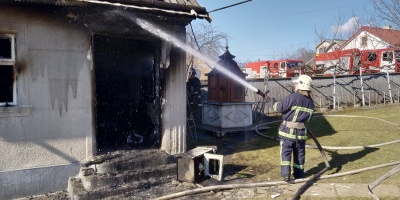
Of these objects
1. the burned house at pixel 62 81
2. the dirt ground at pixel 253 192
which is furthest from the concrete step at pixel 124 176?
the burned house at pixel 62 81

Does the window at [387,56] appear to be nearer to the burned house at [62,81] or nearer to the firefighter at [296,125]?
the firefighter at [296,125]

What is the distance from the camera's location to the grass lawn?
A: 6724mm

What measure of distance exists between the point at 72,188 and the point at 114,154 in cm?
122

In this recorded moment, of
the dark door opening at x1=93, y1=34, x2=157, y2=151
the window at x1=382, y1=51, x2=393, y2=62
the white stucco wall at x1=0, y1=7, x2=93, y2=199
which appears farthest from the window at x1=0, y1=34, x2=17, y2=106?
the window at x1=382, y1=51, x2=393, y2=62

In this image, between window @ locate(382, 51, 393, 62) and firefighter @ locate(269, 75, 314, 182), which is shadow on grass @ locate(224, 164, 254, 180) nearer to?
firefighter @ locate(269, 75, 314, 182)

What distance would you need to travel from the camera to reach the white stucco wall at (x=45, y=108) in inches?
220

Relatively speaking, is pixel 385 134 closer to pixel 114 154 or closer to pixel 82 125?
pixel 114 154

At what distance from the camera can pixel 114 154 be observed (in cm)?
675

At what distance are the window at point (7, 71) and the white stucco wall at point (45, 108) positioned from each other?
0.33 feet

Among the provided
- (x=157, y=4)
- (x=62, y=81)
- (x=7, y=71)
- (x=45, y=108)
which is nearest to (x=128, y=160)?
(x=45, y=108)

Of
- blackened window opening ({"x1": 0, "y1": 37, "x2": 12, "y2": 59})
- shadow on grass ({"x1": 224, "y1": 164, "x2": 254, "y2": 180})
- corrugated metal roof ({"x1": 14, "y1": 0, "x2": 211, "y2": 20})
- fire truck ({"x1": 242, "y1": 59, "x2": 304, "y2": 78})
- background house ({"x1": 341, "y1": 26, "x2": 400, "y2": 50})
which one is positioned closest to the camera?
corrugated metal roof ({"x1": 14, "y1": 0, "x2": 211, "y2": 20})

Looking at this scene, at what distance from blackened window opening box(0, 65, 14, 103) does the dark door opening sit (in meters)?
3.41

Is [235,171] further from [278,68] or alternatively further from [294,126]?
[278,68]

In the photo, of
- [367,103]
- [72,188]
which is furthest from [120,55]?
[367,103]
